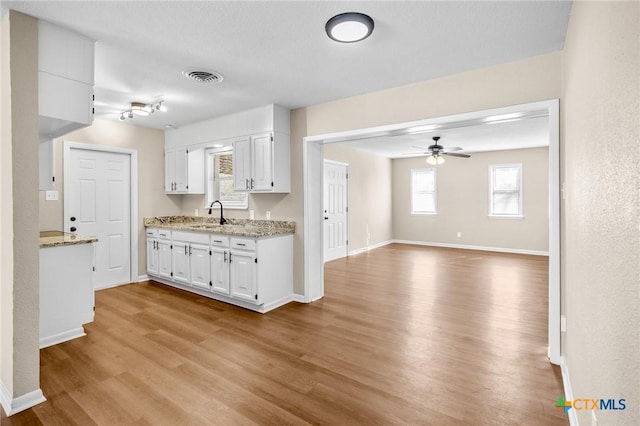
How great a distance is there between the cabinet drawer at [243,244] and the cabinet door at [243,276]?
0.06 metres

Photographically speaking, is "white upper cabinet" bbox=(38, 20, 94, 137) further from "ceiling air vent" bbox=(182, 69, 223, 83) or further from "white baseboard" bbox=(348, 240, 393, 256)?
"white baseboard" bbox=(348, 240, 393, 256)

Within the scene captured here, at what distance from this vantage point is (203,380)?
242 centimetres

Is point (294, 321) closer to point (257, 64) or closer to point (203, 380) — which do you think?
point (203, 380)

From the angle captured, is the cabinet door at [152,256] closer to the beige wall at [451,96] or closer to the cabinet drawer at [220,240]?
the cabinet drawer at [220,240]

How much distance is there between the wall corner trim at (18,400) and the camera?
6.81ft

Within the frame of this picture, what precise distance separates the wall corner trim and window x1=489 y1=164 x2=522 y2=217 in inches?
343

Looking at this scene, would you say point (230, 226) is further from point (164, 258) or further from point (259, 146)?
point (259, 146)

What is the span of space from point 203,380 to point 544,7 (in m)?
3.43

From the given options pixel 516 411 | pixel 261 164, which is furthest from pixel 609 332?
pixel 261 164

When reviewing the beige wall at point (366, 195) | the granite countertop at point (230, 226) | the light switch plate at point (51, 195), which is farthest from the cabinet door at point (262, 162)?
the beige wall at point (366, 195)

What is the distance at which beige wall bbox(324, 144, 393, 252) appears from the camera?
7.71m

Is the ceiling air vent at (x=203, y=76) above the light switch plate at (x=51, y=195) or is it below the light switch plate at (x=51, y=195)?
above

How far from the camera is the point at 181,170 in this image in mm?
5383

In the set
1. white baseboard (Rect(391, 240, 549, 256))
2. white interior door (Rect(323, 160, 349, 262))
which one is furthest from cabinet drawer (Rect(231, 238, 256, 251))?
white baseboard (Rect(391, 240, 549, 256))
